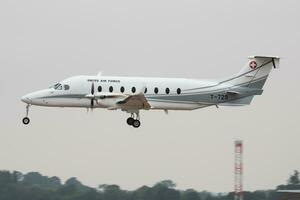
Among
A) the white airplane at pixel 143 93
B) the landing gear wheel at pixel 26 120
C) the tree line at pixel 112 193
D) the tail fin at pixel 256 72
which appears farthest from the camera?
the tree line at pixel 112 193

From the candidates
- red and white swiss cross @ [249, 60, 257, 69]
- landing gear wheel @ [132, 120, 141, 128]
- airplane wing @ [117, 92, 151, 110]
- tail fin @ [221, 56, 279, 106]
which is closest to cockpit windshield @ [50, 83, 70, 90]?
airplane wing @ [117, 92, 151, 110]

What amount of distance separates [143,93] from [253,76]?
9.88 meters

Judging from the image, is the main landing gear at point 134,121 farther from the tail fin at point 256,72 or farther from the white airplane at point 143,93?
the tail fin at point 256,72

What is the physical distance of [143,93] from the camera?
8731 centimetres

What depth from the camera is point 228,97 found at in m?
90.5

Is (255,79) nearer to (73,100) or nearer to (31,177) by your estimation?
(73,100)

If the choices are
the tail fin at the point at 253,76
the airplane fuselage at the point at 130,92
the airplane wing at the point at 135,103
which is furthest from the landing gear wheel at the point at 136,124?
the tail fin at the point at 253,76

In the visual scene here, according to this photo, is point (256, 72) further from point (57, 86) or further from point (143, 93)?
point (57, 86)

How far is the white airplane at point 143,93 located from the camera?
87.9 m

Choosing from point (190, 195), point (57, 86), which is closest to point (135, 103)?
point (57, 86)

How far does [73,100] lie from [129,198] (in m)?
31.8

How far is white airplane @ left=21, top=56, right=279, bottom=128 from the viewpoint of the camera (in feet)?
288

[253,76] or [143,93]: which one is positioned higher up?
[253,76]

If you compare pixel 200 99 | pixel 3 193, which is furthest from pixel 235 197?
pixel 3 193
